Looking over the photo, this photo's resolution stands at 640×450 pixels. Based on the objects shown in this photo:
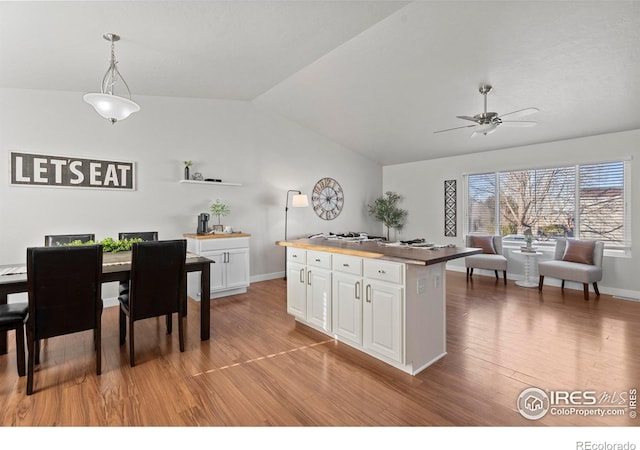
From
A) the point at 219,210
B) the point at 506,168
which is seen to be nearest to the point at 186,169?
the point at 219,210

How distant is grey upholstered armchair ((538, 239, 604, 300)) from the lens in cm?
428

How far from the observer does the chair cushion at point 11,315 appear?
7.23 ft

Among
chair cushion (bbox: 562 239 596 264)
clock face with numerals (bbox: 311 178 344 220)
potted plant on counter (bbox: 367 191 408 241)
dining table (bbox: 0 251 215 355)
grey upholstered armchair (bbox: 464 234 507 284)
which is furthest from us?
potted plant on counter (bbox: 367 191 408 241)

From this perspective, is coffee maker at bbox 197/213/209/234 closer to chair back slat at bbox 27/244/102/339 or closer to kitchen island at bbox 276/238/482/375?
kitchen island at bbox 276/238/482/375

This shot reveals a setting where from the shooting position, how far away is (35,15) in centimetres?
230

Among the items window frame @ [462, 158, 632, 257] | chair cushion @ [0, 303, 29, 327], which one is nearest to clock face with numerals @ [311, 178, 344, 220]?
window frame @ [462, 158, 632, 257]

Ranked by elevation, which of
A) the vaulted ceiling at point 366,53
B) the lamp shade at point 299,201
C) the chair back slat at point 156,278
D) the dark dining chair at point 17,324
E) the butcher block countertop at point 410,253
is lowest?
the dark dining chair at point 17,324

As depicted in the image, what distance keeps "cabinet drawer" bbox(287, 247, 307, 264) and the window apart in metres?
4.29

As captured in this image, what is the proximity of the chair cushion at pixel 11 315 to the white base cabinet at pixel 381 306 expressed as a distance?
225 centimetres

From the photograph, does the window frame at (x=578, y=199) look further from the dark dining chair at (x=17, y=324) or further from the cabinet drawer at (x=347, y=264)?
the dark dining chair at (x=17, y=324)

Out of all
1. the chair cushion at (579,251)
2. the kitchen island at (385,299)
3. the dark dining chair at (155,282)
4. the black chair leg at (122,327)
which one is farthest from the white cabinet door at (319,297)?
the chair cushion at (579,251)

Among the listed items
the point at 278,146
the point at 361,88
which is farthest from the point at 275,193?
the point at 361,88

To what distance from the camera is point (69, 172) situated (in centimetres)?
390

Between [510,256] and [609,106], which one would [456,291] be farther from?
[609,106]
